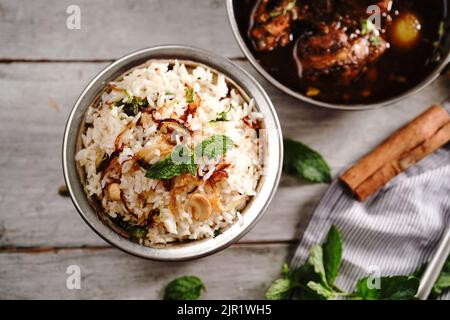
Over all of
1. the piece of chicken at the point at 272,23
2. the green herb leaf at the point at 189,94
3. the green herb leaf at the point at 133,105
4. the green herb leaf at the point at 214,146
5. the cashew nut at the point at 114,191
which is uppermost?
the piece of chicken at the point at 272,23

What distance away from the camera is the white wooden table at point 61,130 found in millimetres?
2029

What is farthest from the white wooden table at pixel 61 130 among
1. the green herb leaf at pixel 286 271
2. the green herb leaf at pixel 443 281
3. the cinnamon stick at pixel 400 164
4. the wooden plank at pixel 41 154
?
the green herb leaf at pixel 443 281

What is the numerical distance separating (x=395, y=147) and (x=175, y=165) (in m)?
0.99

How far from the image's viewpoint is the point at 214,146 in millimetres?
1490

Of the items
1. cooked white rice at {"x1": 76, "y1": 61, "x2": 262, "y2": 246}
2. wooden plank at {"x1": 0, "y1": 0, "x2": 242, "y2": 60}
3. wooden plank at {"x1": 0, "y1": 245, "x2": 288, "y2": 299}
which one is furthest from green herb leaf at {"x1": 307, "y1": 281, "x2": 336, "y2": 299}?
wooden plank at {"x1": 0, "y1": 0, "x2": 242, "y2": 60}

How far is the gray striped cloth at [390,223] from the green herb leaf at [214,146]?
67 cm

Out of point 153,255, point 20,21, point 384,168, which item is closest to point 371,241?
point 384,168

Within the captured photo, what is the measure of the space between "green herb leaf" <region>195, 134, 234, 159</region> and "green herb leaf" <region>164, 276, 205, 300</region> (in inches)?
28.0

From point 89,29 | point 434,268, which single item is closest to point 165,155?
point 89,29

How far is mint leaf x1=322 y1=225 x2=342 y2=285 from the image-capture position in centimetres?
197

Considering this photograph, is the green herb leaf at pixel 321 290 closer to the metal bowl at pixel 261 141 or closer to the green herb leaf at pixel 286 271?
the green herb leaf at pixel 286 271

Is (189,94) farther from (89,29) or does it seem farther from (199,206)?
(89,29)

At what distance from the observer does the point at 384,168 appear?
Result: 79.8 inches

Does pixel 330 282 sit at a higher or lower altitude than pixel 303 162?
lower
